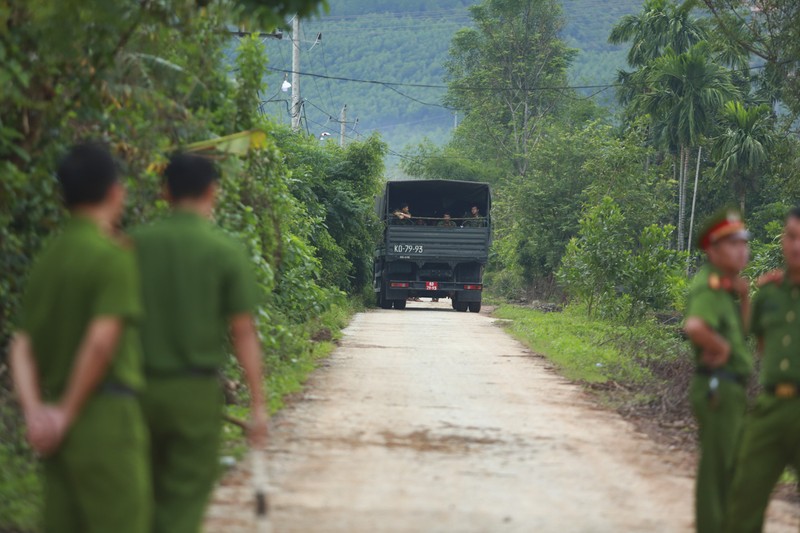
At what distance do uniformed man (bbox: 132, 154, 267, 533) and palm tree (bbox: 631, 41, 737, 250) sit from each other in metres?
51.1

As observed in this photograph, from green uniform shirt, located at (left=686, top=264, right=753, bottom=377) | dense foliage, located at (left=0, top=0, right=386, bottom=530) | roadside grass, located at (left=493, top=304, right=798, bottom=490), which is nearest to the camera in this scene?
green uniform shirt, located at (left=686, top=264, right=753, bottom=377)

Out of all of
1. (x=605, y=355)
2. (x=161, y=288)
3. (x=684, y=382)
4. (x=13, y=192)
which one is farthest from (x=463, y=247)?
(x=161, y=288)

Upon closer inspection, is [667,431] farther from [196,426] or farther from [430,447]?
[196,426]

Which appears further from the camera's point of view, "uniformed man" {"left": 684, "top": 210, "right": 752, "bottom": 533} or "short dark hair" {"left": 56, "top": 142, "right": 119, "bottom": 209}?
"uniformed man" {"left": 684, "top": 210, "right": 752, "bottom": 533}

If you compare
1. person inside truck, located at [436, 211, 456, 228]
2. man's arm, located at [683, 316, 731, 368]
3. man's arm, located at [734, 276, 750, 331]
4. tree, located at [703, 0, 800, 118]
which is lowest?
person inside truck, located at [436, 211, 456, 228]

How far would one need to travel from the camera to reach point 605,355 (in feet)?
58.3

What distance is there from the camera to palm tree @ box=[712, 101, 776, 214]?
50.9 m

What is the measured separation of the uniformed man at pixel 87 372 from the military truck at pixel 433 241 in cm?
2854

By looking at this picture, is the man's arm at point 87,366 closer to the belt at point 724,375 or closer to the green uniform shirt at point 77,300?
the green uniform shirt at point 77,300

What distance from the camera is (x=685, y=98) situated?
55.7 m

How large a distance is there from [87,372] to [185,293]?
76cm

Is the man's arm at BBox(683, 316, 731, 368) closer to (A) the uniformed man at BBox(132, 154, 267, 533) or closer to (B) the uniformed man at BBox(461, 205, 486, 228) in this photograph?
(A) the uniformed man at BBox(132, 154, 267, 533)

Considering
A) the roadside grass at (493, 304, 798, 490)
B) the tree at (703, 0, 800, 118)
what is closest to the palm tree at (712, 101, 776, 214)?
the tree at (703, 0, 800, 118)

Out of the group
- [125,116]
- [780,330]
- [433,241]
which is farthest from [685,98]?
[780,330]
